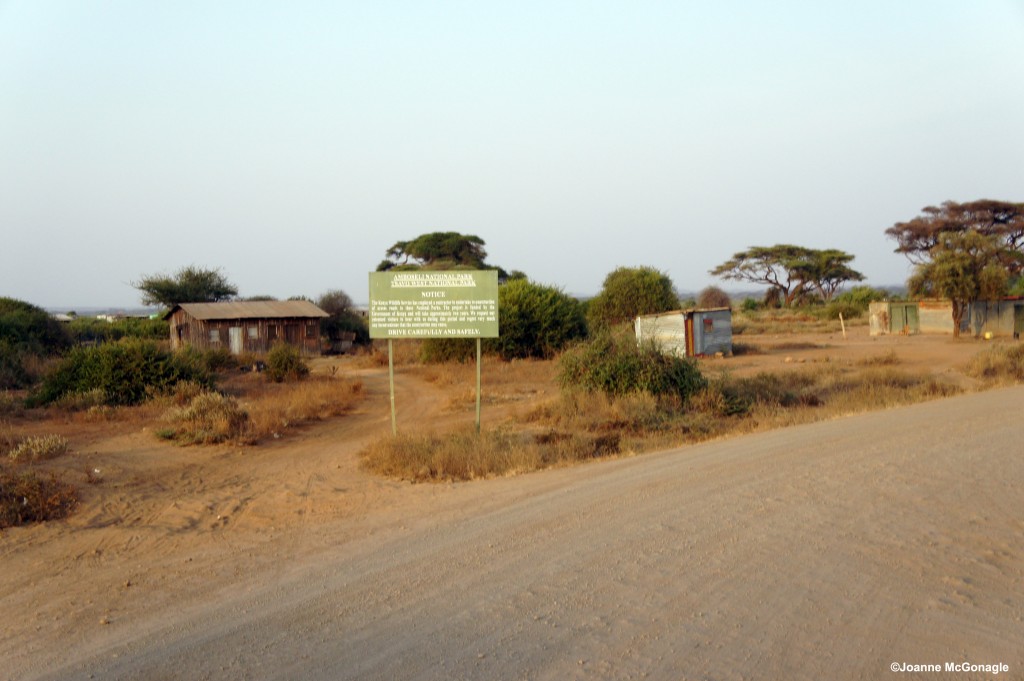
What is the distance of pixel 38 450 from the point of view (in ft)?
41.0

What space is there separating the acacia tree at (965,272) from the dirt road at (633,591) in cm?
3447

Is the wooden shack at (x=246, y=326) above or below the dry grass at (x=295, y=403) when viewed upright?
above

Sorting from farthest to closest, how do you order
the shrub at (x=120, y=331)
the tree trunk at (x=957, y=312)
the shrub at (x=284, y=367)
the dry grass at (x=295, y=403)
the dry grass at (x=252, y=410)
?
the shrub at (x=120, y=331)
the tree trunk at (x=957, y=312)
the shrub at (x=284, y=367)
the dry grass at (x=295, y=403)
the dry grass at (x=252, y=410)

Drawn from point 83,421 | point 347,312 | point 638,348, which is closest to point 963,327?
point 638,348

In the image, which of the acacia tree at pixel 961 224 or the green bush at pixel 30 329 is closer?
the green bush at pixel 30 329

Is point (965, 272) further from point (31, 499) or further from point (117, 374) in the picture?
point (31, 499)

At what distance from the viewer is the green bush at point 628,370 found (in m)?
17.9

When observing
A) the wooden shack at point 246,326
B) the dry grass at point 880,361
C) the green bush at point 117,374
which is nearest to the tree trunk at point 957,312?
the dry grass at point 880,361

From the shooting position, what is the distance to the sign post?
14.4 metres

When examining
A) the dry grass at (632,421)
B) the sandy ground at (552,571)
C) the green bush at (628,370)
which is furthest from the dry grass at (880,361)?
the sandy ground at (552,571)

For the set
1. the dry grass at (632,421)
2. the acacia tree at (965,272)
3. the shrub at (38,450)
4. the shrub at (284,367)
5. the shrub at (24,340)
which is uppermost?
the acacia tree at (965,272)

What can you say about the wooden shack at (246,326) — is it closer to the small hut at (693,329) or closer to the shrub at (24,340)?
the shrub at (24,340)

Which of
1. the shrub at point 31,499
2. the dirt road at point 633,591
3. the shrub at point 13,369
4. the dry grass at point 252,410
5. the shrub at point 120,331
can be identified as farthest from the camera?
the shrub at point 120,331

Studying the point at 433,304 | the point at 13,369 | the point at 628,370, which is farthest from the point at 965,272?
the point at 13,369
